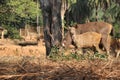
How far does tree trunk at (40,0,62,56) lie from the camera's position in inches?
480

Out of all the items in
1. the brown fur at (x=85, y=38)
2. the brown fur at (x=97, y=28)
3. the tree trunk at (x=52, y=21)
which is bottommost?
the brown fur at (x=85, y=38)

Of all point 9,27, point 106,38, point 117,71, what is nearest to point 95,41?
point 106,38

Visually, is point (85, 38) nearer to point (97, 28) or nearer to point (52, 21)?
point (97, 28)

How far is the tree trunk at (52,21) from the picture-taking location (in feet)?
40.0

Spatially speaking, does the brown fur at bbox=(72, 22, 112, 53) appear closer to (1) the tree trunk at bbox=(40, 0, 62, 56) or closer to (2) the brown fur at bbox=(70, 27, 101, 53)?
(2) the brown fur at bbox=(70, 27, 101, 53)

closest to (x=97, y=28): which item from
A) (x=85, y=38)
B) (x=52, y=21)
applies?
(x=85, y=38)

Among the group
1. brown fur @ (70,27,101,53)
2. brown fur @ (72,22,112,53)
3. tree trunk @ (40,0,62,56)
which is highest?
tree trunk @ (40,0,62,56)

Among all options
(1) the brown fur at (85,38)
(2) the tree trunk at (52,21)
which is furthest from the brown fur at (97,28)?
(2) the tree trunk at (52,21)

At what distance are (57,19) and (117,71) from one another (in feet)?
28.7

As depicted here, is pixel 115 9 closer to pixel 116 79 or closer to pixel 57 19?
pixel 57 19

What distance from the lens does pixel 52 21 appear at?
12.4 metres

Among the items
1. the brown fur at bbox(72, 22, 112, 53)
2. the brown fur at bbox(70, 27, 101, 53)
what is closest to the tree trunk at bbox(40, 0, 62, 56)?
the brown fur at bbox(70, 27, 101, 53)

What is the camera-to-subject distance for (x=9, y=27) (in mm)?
22562

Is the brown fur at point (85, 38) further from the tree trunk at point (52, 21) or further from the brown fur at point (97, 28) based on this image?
the tree trunk at point (52, 21)
